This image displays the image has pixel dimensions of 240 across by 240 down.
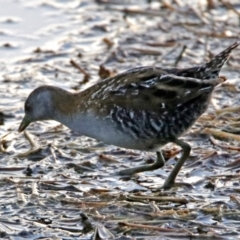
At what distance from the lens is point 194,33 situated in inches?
475

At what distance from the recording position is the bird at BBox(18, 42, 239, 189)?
7422 millimetres

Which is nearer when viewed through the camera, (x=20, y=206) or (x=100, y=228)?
(x=100, y=228)

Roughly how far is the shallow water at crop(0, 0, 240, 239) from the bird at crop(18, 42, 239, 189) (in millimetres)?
434

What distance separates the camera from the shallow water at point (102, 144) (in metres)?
6.95

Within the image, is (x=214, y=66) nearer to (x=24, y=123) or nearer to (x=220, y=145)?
(x=220, y=145)

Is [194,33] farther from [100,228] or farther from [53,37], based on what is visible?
[100,228]

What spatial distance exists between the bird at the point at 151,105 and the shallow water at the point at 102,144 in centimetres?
43

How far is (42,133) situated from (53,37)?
127 inches

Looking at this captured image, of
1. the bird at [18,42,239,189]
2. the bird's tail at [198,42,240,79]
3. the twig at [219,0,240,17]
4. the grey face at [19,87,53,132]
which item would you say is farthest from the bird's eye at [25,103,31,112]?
the twig at [219,0,240,17]

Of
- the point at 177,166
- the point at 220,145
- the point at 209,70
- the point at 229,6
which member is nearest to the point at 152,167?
the point at 177,166

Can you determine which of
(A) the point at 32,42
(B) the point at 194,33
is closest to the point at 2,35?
(A) the point at 32,42

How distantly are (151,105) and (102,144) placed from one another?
141 centimetres

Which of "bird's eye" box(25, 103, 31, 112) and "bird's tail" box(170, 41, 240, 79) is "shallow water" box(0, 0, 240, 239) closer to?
"bird's eye" box(25, 103, 31, 112)

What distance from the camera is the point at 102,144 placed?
8758mm
